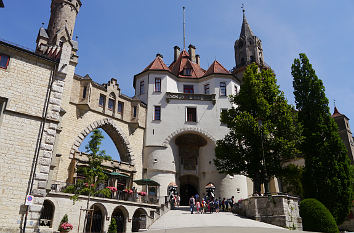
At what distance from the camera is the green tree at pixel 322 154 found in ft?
77.9

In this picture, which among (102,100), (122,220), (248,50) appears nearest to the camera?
(122,220)

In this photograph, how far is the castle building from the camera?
14.5 m

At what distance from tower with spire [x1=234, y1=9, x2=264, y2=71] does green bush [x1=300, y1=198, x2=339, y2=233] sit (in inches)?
1222

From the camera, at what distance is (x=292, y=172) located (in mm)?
23797

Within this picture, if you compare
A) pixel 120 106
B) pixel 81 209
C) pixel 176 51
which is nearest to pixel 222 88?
pixel 176 51

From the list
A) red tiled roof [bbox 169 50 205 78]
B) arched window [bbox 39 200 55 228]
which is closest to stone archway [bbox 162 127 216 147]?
red tiled roof [bbox 169 50 205 78]

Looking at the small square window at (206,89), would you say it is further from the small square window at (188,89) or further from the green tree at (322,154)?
the green tree at (322,154)

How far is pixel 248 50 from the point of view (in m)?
50.2

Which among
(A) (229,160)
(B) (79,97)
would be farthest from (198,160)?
(B) (79,97)

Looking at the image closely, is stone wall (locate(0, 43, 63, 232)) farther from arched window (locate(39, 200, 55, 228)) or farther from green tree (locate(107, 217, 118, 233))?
green tree (locate(107, 217, 118, 233))

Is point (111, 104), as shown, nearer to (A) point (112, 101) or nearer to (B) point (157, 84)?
(A) point (112, 101)

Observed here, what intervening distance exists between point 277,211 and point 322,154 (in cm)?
812

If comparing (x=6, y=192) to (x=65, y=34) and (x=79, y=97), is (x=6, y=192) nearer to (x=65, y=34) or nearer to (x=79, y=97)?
(x=79, y=97)

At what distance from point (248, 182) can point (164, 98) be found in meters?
15.3
